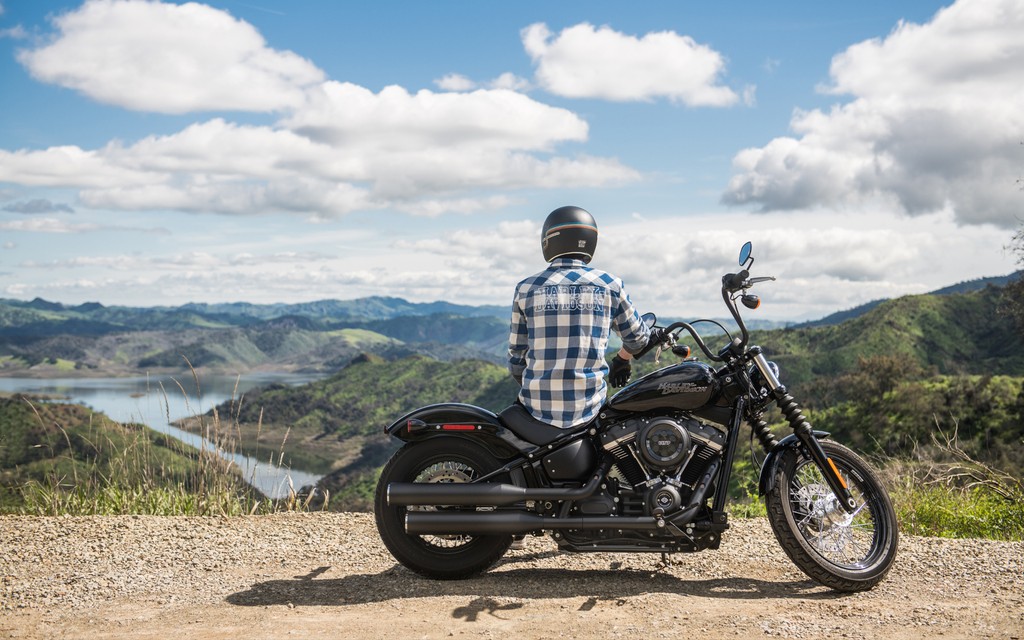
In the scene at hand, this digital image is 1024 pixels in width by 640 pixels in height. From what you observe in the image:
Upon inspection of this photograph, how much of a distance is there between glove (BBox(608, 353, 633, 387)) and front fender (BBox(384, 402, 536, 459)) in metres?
0.74

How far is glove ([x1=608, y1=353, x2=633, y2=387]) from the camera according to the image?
5.43 m

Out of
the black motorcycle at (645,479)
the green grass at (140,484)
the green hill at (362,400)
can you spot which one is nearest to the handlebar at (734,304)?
the black motorcycle at (645,479)

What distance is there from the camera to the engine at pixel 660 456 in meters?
5.22

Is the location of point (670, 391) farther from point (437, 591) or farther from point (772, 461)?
point (437, 591)

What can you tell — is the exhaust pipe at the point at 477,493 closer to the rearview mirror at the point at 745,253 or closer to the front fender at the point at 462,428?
the front fender at the point at 462,428

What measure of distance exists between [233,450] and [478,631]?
4.60m

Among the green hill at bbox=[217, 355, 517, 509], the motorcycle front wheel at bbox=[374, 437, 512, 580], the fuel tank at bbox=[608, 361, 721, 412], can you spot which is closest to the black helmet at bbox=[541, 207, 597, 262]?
the fuel tank at bbox=[608, 361, 721, 412]

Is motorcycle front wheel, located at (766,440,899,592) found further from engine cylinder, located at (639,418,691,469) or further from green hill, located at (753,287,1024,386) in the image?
green hill, located at (753,287,1024,386)

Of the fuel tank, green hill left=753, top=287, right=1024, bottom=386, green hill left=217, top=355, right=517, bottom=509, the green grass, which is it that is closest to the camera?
the fuel tank

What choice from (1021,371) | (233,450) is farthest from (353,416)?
(233,450)

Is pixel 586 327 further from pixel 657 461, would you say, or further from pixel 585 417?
pixel 657 461

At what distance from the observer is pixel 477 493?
529 centimetres

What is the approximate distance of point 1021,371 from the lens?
6494cm

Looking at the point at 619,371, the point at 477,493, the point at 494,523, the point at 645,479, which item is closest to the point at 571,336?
the point at 619,371
